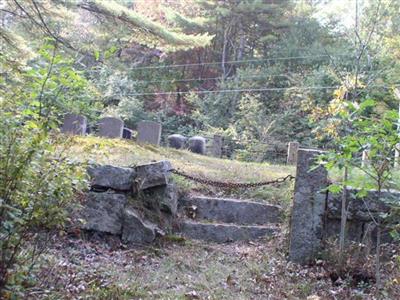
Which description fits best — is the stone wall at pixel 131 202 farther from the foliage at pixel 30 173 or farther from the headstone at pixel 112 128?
the headstone at pixel 112 128

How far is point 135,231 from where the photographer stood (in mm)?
5227

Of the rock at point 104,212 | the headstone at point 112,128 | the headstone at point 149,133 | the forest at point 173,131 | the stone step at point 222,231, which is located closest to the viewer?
the forest at point 173,131

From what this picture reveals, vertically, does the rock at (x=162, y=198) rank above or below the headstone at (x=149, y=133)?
below

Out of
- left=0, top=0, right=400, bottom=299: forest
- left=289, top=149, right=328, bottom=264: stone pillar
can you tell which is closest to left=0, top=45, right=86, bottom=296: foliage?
left=0, top=0, right=400, bottom=299: forest

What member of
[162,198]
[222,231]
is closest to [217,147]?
[222,231]

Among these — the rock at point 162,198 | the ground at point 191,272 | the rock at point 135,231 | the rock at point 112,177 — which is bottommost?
the ground at point 191,272

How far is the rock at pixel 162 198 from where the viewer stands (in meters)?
5.71

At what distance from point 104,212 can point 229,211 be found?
86.2 inches

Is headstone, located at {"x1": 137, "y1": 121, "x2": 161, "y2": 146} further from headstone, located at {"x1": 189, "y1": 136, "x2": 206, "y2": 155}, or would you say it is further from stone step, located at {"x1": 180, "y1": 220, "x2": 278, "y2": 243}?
stone step, located at {"x1": 180, "y1": 220, "x2": 278, "y2": 243}

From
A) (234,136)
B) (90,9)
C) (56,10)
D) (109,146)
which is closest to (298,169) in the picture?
(109,146)

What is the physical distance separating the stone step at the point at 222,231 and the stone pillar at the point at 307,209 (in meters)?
1.02

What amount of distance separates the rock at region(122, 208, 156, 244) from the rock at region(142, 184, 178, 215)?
0.46 metres

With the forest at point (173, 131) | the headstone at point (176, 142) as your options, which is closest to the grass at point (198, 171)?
the forest at point (173, 131)

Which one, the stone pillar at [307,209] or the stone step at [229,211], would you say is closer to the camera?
the stone pillar at [307,209]
